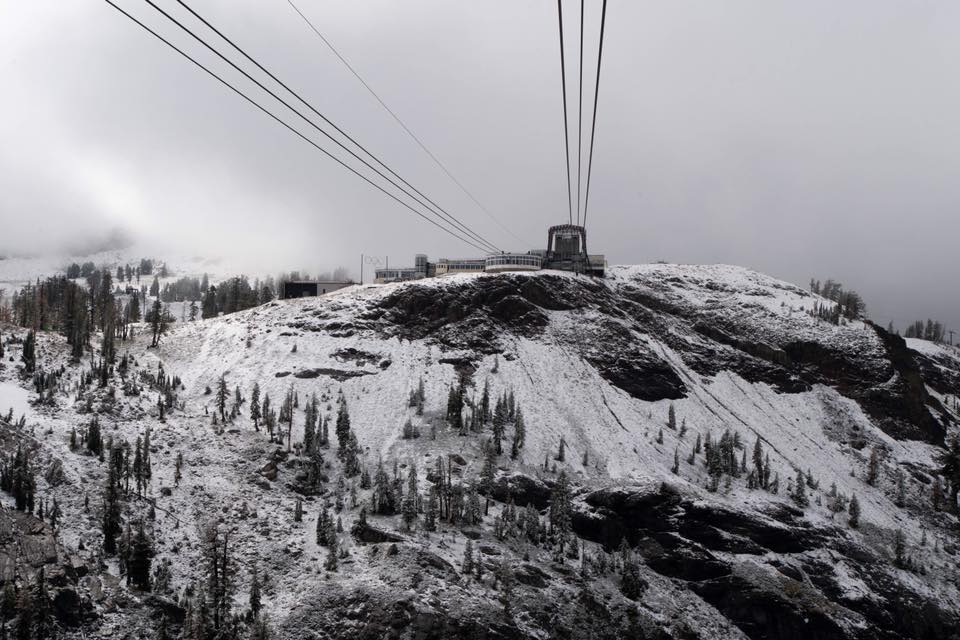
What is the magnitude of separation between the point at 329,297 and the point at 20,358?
5563 centimetres

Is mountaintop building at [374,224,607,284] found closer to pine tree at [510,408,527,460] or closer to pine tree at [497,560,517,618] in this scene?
pine tree at [510,408,527,460]

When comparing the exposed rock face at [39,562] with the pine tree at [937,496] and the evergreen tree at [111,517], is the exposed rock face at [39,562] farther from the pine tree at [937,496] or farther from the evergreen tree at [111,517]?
the pine tree at [937,496]

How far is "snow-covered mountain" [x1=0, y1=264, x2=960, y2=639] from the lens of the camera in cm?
5897

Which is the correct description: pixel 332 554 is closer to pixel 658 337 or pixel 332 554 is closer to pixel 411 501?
pixel 411 501

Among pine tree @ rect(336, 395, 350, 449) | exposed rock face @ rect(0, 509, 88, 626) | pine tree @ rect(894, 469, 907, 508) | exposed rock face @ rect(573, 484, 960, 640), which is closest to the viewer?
exposed rock face @ rect(0, 509, 88, 626)

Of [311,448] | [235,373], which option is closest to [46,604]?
[311,448]

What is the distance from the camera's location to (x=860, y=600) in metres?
73.9

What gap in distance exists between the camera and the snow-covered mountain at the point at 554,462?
58969mm

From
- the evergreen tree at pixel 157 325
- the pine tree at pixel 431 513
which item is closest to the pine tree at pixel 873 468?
the pine tree at pixel 431 513

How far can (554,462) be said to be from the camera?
8531cm

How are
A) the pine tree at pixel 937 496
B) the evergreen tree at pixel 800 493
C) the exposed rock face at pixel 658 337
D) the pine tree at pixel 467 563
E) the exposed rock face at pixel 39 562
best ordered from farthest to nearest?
the exposed rock face at pixel 658 337 → the pine tree at pixel 937 496 → the evergreen tree at pixel 800 493 → the pine tree at pixel 467 563 → the exposed rock face at pixel 39 562

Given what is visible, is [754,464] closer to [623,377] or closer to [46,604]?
[623,377]

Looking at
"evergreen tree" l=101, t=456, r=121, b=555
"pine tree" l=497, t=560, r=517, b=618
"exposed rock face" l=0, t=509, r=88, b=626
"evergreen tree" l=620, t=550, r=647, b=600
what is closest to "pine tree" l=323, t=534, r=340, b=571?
"pine tree" l=497, t=560, r=517, b=618

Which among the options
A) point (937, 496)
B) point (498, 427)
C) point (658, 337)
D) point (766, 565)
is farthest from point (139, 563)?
point (937, 496)
